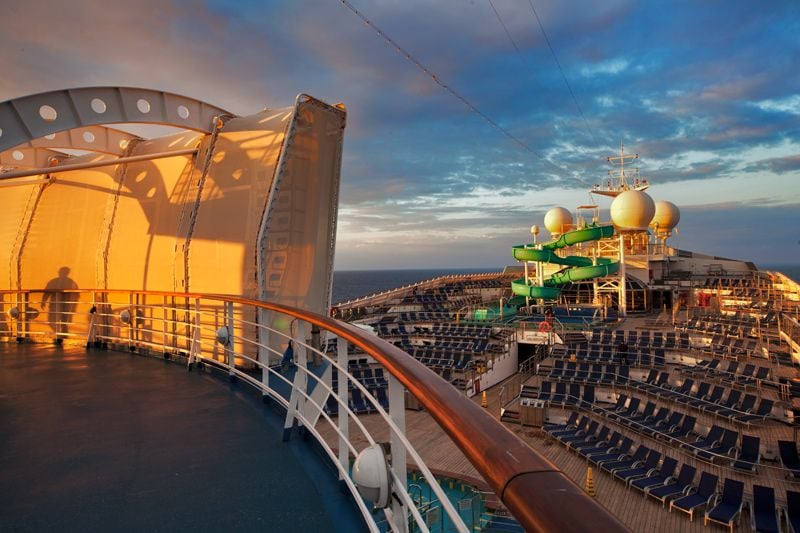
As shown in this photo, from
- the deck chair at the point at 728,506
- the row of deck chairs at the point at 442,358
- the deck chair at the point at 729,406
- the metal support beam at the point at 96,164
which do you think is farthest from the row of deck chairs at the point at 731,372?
the metal support beam at the point at 96,164

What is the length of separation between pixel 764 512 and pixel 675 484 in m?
1.30

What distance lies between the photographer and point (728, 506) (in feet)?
23.9

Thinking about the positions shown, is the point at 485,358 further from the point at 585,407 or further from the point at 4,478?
the point at 4,478

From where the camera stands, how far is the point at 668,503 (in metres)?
7.60

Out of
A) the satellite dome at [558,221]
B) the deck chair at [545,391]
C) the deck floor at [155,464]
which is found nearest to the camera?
the deck floor at [155,464]

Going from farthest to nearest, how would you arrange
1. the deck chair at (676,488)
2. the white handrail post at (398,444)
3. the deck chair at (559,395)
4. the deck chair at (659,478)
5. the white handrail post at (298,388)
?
the deck chair at (559,395) → the deck chair at (659,478) → the deck chair at (676,488) → the white handrail post at (298,388) → the white handrail post at (398,444)

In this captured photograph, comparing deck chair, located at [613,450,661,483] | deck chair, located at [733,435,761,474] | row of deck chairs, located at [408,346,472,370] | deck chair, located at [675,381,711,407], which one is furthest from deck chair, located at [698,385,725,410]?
row of deck chairs, located at [408,346,472,370]

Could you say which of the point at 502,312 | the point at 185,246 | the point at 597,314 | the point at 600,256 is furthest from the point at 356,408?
the point at 600,256

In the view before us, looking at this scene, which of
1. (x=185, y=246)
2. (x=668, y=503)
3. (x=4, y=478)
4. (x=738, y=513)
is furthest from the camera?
(x=668, y=503)

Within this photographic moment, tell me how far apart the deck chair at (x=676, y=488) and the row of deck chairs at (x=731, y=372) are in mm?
5199

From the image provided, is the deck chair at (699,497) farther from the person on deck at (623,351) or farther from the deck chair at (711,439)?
the person on deck at (623,351)

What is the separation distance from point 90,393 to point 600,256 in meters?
28.3

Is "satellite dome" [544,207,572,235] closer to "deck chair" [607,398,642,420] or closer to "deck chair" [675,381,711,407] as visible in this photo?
"deck chair" [675,381,711,407]

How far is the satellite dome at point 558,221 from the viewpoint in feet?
100
